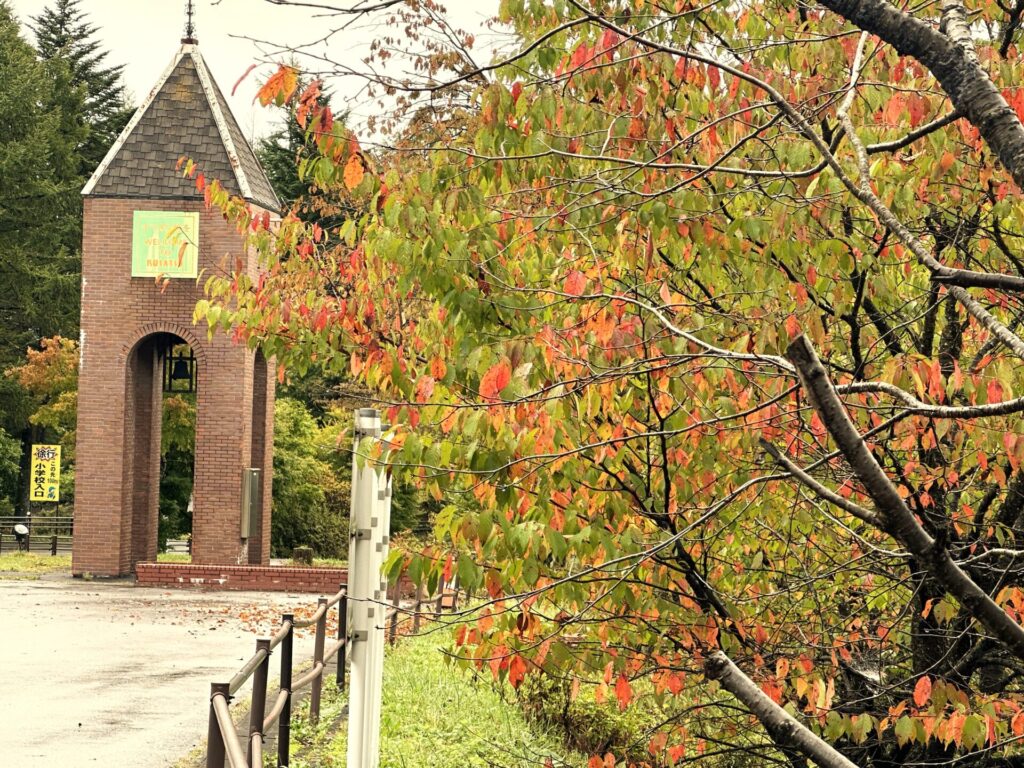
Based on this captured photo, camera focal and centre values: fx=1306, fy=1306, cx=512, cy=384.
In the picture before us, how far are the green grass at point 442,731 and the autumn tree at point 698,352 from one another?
8.15 feet

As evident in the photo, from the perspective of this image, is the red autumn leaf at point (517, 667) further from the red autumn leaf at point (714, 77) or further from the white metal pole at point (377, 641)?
the red autumn leaf at point (714, 77)

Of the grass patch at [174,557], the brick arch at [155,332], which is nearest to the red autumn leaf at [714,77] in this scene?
the brick arch at [155,332]

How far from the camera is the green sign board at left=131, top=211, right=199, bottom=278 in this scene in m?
29.0

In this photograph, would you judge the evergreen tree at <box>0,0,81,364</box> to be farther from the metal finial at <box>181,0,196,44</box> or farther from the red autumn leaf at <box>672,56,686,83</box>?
the red autumn leaf at <box>672,56,686,83</box>

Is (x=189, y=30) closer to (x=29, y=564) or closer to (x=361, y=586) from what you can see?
(x=29, y=564)

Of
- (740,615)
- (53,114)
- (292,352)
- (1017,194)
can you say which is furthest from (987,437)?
(53,114)

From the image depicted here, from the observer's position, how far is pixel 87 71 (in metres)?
64.1

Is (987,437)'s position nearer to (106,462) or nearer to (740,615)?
(740,615)

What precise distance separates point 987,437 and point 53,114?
5760 cm

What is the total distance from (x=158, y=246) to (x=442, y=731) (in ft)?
66.2

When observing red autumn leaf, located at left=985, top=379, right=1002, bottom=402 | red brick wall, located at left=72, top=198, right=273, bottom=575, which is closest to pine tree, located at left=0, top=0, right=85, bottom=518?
red brick wall, located at left=72, top=198, right=273, bottom=575

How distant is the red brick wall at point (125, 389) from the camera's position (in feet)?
95.7

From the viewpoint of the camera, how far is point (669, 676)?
19.7 ft

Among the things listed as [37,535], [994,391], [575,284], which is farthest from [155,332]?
[994,391]
